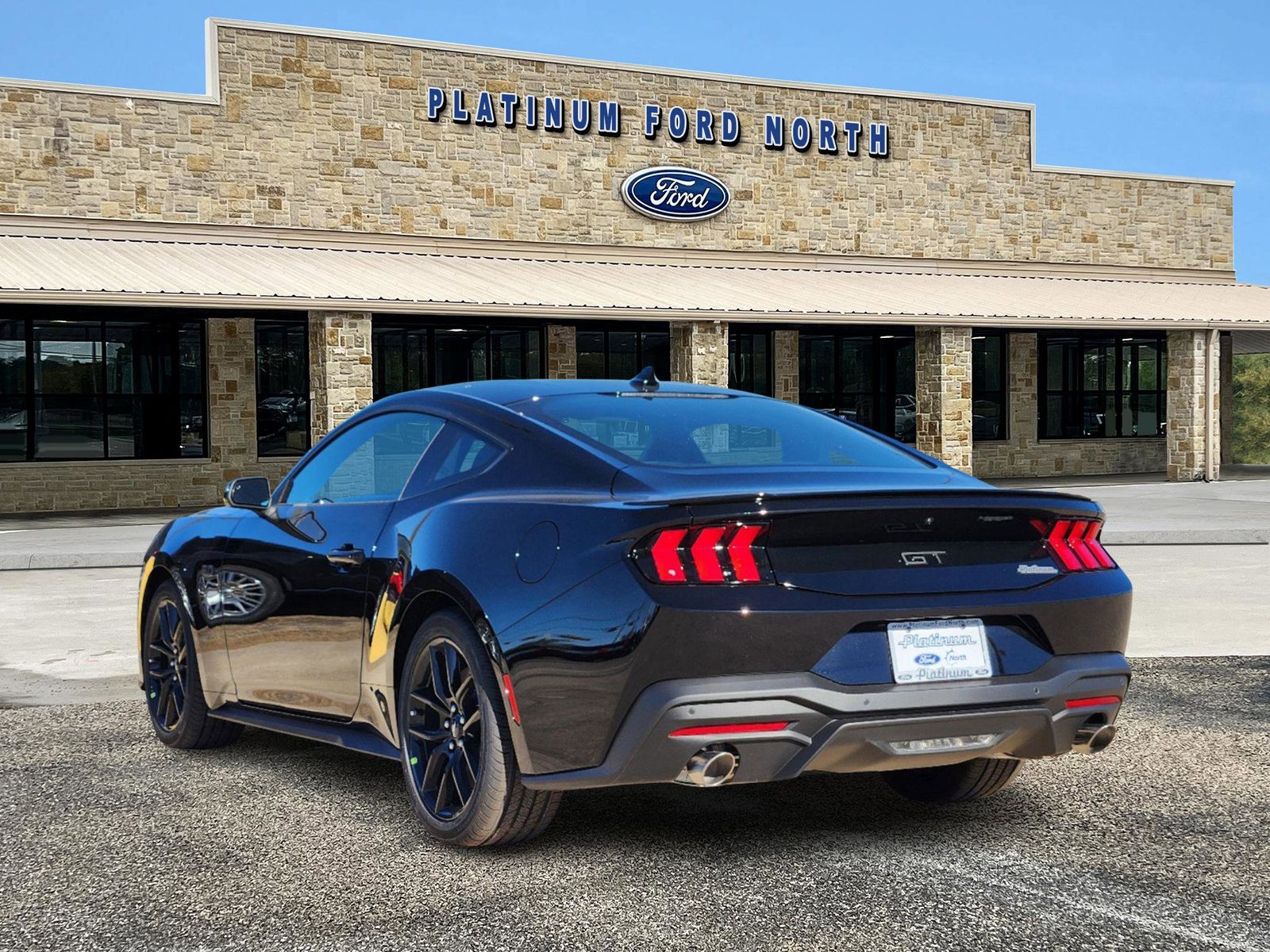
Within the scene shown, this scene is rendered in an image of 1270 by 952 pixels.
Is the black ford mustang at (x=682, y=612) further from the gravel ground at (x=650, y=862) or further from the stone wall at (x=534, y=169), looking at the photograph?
the stone wall at (x=534, y=169)

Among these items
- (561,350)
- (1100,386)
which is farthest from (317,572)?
(1100,386)

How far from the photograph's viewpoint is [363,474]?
649cm

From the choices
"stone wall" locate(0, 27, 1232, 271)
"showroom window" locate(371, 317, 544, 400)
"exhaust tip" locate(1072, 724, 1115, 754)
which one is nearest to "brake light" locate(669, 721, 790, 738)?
"exhaust tip" locate(1072, 724, 1115, 754)

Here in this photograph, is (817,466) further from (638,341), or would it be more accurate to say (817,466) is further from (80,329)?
(638,341)

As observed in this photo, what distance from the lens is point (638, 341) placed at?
28.4 meters

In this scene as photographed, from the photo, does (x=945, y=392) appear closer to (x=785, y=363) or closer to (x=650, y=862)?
(x=785, y=363)

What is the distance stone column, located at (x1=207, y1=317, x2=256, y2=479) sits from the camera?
25141 millimetres

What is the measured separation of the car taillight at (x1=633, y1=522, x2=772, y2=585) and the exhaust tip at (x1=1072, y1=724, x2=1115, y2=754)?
1.15m

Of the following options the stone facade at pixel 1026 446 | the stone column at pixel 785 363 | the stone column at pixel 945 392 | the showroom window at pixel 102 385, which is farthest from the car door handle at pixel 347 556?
the stone facade at pixel 1026 446

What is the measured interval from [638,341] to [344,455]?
2256cm

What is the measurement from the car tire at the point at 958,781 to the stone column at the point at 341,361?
17.1 metres

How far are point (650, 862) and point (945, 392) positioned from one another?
72.0 ft

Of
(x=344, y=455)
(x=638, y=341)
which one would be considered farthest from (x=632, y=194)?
(x=344, y=455)

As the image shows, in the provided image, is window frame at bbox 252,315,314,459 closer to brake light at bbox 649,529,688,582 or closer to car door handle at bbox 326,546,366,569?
Answer: car door handle at bbox 326,546,366,569
